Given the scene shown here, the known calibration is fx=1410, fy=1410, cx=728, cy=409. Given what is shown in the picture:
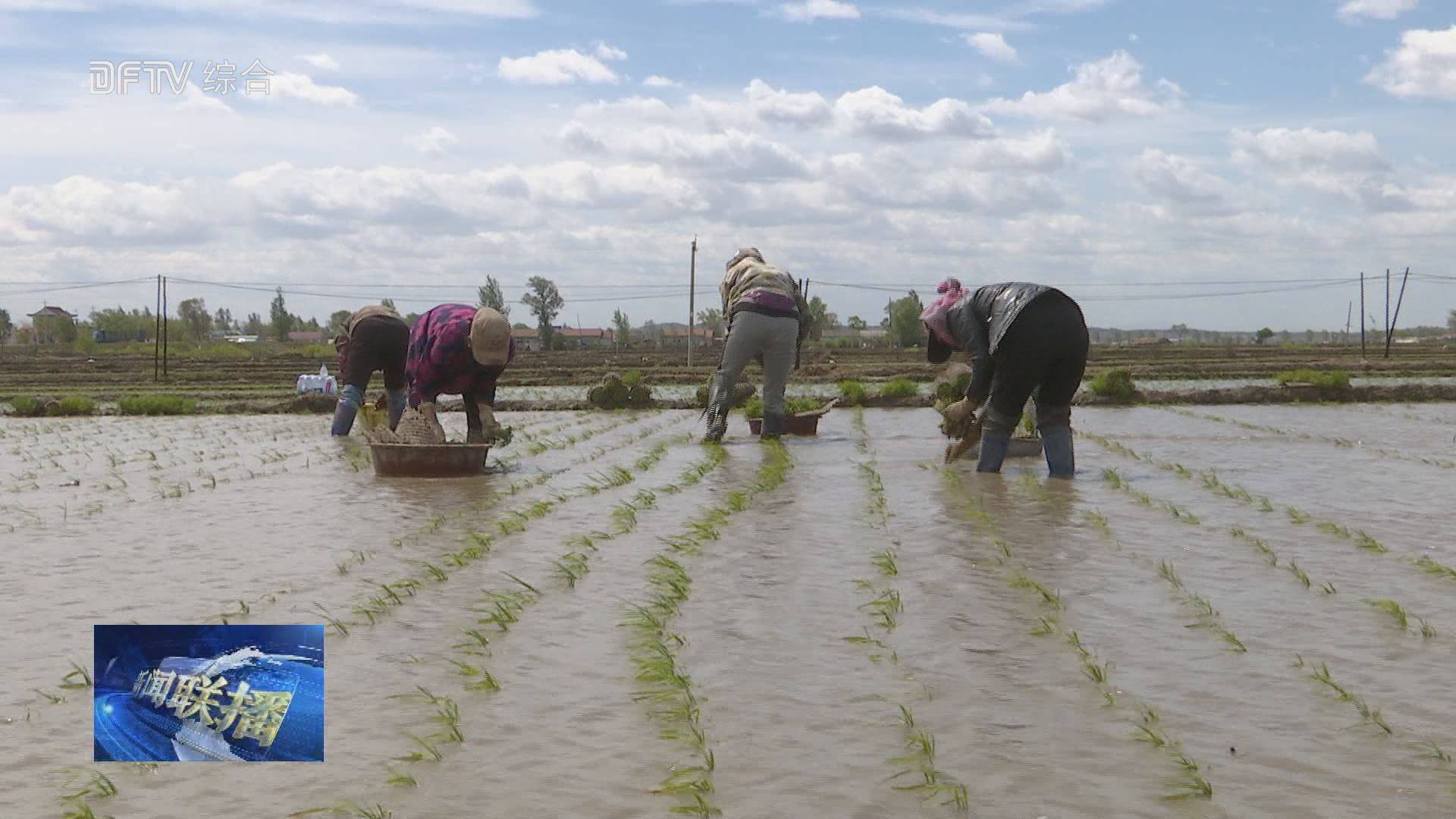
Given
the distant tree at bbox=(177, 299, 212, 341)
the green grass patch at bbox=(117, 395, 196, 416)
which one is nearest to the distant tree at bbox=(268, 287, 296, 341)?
the distant tree at bbox=(177, 299, 212, 341)

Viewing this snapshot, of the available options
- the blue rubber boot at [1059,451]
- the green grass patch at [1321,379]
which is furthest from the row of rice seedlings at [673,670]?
the green grass patch at [1321,379]

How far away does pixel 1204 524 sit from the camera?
6207 millimetres

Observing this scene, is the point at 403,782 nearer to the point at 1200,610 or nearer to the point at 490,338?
the point at 1200,610

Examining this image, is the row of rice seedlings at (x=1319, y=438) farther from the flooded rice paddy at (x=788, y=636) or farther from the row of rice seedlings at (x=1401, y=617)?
the row of rice seedlings at (x=1401, y=617)

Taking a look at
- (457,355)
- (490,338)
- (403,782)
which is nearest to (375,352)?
(457,355)

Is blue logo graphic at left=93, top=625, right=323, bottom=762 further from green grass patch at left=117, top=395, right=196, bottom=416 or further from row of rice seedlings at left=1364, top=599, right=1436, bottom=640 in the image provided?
green grass patch at left=117, top=395, right=196, bottom=416

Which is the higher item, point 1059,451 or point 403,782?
point 1059,451

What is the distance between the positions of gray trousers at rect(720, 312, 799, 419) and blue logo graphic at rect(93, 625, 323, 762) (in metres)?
8.15

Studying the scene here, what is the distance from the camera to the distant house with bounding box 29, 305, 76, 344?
93.6 m

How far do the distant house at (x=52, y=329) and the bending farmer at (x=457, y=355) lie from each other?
90664 millimetres

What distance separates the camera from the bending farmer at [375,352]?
10.8 metres

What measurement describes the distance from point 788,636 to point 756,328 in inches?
255

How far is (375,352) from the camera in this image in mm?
10789

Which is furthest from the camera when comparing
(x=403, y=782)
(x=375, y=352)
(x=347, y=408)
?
(x=347, y=408)
